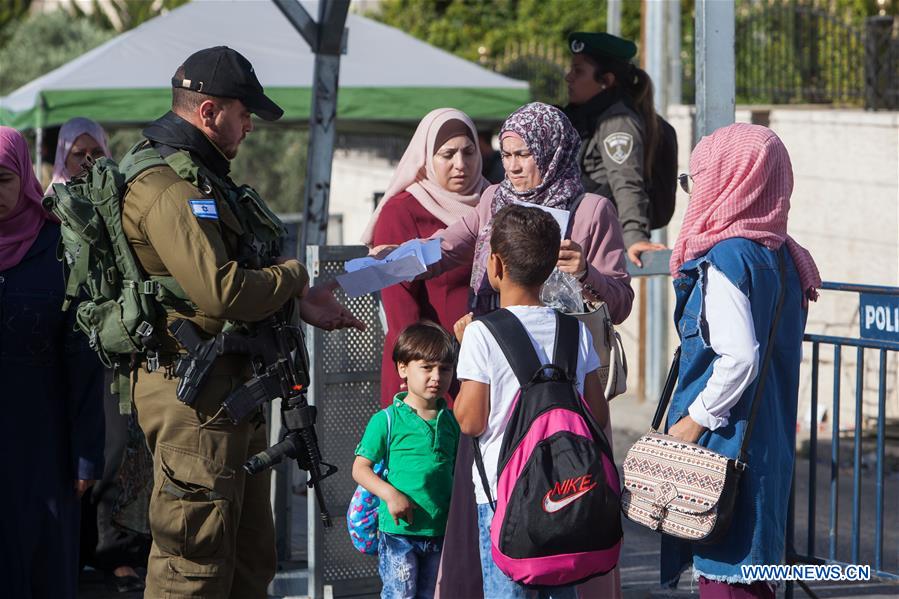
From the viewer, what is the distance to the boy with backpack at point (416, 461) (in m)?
4.13

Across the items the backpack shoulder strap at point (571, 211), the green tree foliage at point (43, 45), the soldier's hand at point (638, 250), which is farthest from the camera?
the green tree foliage at point (43, 45)

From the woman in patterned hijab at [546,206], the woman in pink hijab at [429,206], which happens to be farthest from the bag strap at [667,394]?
the woman in pink hijab at [429,206]

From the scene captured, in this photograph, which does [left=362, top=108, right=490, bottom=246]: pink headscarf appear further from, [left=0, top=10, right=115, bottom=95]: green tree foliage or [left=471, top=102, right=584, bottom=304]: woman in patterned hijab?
[left=0, top=10, right=115, bottom=95]: green tree foliage

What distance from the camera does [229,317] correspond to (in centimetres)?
362

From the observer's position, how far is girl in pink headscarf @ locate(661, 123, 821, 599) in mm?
3627

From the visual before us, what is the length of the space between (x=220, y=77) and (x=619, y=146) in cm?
220

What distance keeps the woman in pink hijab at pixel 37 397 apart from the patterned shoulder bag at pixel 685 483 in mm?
1795

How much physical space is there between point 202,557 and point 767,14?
980cm

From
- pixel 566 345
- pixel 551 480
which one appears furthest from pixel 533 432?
pixel 566 345

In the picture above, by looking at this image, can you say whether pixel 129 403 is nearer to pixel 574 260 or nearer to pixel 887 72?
pixel 574 260

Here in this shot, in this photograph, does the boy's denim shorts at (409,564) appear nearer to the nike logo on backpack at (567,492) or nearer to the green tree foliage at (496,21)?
the nike logo on backpack at (567,492)

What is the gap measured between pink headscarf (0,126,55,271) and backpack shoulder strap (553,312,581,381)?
1.81 metres

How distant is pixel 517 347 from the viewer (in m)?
3.44
